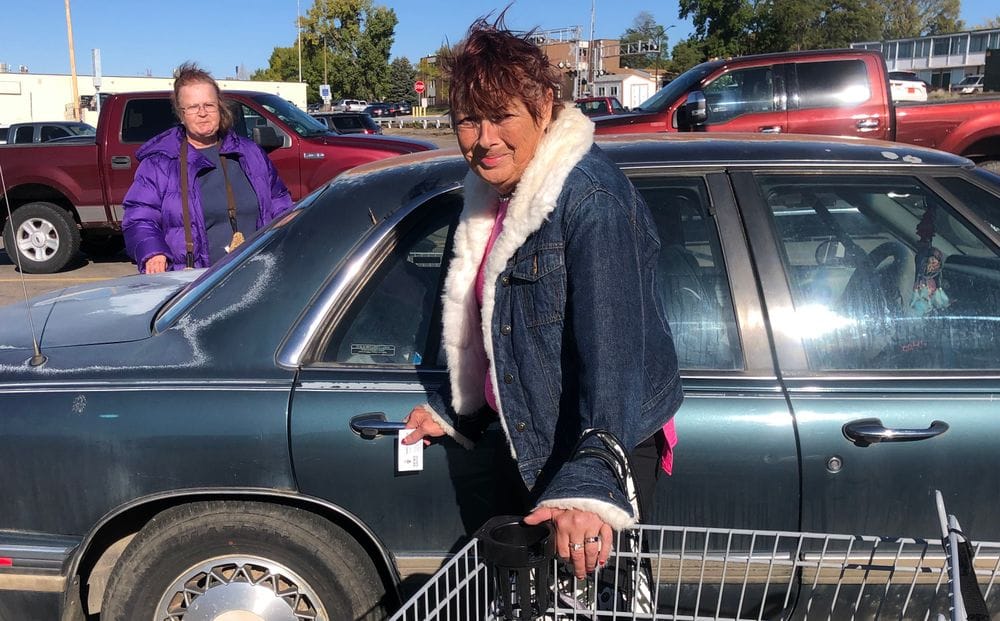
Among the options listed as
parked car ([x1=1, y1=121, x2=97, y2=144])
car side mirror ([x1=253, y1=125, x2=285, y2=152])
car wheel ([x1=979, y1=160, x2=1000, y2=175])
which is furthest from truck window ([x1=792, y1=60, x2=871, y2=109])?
parked car ([x1=1, y1=121, x2=97, y2=144])

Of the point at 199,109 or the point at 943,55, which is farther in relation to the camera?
the point at 943,55

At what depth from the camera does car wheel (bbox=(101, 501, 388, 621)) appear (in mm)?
2309

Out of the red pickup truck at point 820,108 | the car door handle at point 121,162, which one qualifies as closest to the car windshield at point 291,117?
the car door handle at point 121,162

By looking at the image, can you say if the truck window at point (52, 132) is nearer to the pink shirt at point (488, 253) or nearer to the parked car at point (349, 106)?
the pink shirt at point (488, 253)

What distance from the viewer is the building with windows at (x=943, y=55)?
201 ft

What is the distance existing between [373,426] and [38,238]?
913 centimetres

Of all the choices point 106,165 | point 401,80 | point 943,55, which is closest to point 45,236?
point 106,165

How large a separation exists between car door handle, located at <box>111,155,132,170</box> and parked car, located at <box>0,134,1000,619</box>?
25.7 ft

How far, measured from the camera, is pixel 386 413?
2287 mm

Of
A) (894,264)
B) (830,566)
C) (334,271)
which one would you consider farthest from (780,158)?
(334,271)

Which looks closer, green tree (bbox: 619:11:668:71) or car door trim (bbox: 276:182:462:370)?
car door trim (bbox: 276:182:462:370)

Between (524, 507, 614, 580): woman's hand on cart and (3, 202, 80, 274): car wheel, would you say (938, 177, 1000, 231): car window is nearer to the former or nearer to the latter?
(524, 507, 614, 580): woman's hand on cart

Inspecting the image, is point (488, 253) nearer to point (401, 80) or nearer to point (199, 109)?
point (199, 109)

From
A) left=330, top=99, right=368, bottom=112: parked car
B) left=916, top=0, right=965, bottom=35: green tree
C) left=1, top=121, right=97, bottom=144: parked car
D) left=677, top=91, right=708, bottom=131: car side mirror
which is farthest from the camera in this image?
left=916, top=0, right=965, bottom=35: green tree
